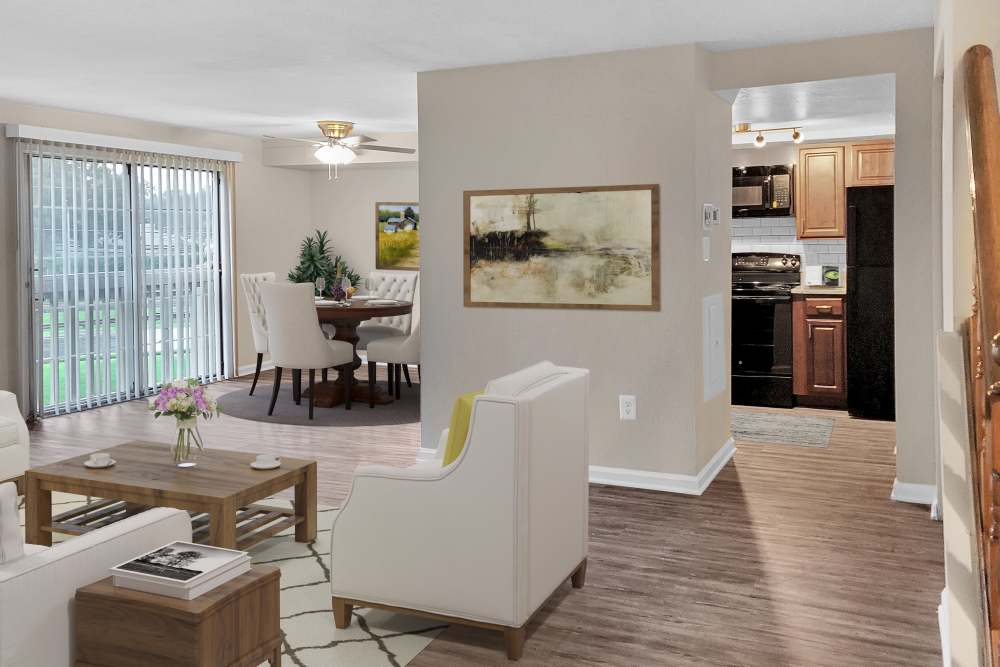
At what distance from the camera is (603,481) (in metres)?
5.13

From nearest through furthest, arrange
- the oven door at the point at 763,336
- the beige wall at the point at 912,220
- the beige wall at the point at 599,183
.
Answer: the beige wall at the point at 912,220 < the beige wall at the point at 599,183 < the oven door at the point at 763,336

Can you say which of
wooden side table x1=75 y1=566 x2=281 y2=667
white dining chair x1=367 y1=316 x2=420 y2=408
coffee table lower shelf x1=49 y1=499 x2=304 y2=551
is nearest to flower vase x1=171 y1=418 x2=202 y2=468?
coffee table lower shelf x1=49 y1=499 x2=304 y2=551

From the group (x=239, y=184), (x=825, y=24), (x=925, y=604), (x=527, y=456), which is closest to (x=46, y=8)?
(x=527, y=456)

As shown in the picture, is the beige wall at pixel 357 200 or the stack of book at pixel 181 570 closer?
the stack of book at pixel 181 570

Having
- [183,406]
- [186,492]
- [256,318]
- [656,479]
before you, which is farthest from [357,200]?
[186,492]

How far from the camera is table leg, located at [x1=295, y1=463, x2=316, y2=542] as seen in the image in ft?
13.3

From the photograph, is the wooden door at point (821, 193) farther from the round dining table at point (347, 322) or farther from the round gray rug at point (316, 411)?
the round gray rug at point (316, 411)

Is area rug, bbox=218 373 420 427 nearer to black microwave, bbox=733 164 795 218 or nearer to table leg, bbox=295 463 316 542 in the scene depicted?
table leg, bbox=295 463 316 542

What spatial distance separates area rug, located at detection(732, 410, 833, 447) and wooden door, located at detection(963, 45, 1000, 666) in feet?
15.6

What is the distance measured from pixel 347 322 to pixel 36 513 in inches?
156

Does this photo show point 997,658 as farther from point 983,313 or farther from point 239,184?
point 239,184

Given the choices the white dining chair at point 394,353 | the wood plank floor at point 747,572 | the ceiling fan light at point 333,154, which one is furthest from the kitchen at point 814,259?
the ceiling fan light at point 333,154

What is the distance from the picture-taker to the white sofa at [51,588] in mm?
2119

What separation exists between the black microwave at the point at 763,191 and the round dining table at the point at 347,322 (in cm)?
312
